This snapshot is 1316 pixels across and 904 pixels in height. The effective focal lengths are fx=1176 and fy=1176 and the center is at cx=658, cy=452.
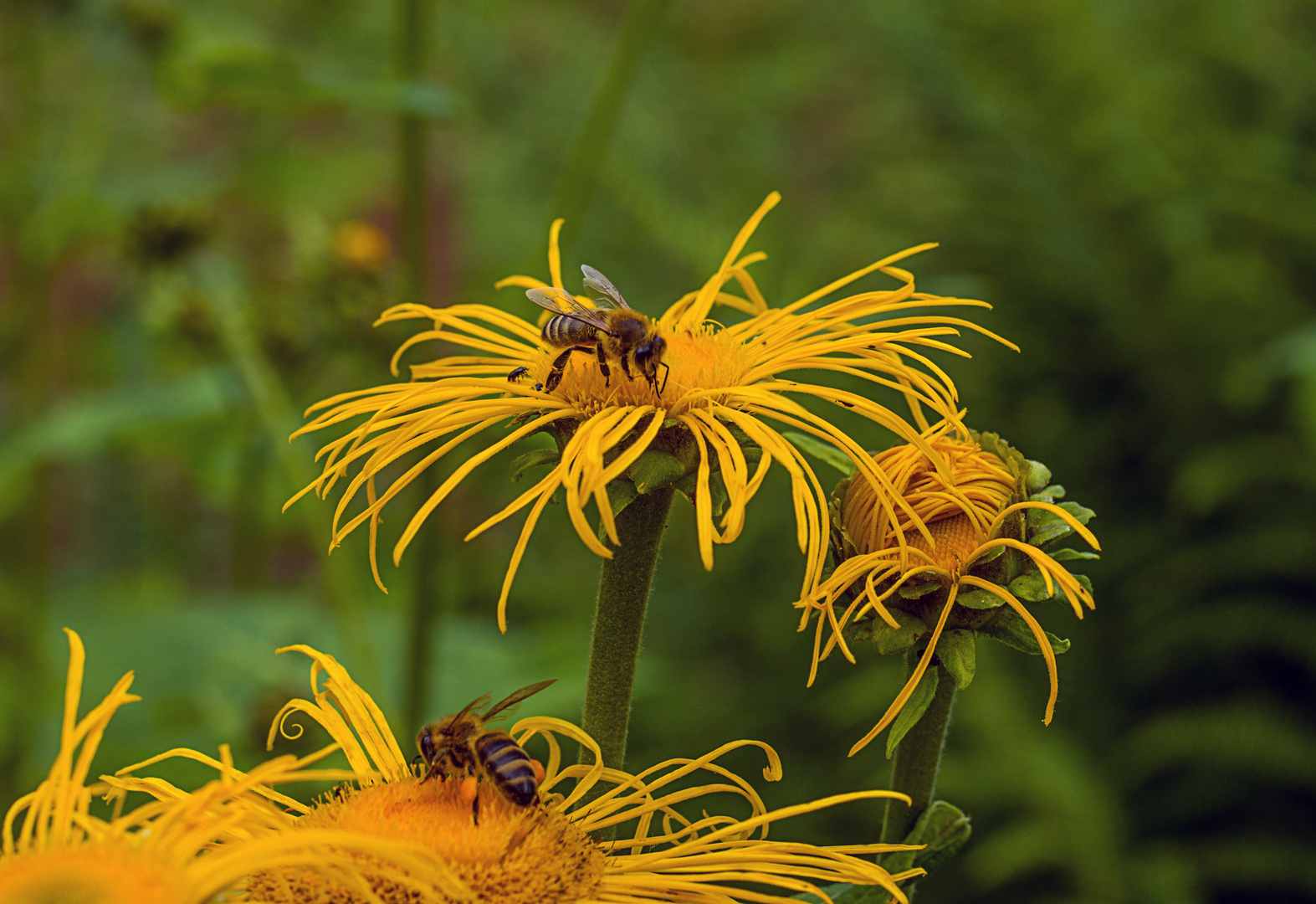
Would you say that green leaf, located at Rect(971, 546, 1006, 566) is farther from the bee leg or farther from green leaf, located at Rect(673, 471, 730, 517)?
the bee leg

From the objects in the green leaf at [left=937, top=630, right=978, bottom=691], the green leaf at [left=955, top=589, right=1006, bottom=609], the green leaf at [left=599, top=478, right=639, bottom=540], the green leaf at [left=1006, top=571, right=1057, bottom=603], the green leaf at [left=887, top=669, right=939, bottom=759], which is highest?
the green leaf at [left=599, top=478, right=639, bottom=540]

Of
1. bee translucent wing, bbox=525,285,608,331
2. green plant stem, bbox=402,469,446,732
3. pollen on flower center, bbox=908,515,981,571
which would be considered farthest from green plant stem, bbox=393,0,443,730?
pollen on flower center, bbox=908,515,981,571

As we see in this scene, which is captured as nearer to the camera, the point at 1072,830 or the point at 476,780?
the point at 476,780

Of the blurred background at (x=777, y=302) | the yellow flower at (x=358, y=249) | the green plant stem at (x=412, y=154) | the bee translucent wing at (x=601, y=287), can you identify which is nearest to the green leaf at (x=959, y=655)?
the bee translucent wing at (x=601, y=287)

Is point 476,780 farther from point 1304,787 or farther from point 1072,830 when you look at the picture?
point 1304,787

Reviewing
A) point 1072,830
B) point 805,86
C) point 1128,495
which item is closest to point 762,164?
point 805,86

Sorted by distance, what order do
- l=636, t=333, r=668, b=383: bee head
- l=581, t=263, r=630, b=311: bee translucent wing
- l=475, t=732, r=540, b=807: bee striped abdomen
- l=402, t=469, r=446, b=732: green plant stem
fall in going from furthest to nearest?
l=402, t=469, r=446, b=732: green plant stem < l=581, t=263, r=630, b=311: bee translucent wing < l=636, t=333, r=668, b=383: bee head < l=475, t=732, r=540, b=807: bee striped abdomen

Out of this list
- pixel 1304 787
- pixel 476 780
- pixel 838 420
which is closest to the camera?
pixel 476 780

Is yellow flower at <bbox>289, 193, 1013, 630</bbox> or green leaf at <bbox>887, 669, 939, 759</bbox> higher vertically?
yellow flower at <bbox>289, 193, 1013, 630</bbox>
